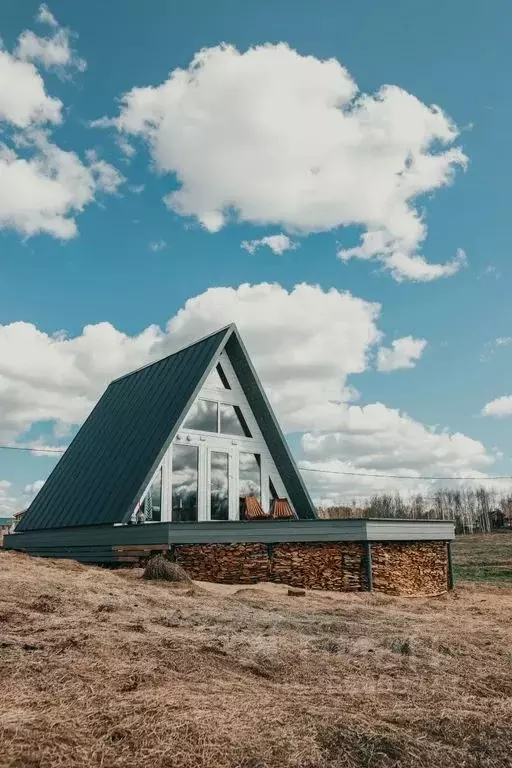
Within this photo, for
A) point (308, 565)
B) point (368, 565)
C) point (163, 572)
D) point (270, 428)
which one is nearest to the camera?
point (163, 572)

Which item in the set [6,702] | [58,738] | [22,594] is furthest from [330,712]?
[22,594]

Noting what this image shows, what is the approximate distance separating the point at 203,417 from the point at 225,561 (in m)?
5.60

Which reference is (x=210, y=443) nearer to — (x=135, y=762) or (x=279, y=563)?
(x=279, y=563)

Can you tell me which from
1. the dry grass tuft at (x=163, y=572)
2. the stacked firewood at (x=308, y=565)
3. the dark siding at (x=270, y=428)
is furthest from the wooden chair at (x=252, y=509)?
the dry grass tuft at (x=163, y=572)

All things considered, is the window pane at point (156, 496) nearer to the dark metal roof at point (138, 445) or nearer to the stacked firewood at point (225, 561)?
the dark metal roof at point (138, 445)

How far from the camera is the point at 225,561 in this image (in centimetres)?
1806

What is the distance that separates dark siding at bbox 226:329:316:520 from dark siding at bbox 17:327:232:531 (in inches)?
41.9

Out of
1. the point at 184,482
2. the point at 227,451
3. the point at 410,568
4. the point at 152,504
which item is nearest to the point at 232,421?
the point at 227,451

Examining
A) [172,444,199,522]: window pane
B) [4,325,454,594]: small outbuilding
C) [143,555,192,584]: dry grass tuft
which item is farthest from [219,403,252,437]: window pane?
[143,555,192,584]: dry grass tuft

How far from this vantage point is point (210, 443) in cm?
2192

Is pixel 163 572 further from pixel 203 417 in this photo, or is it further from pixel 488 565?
pixel 488 565

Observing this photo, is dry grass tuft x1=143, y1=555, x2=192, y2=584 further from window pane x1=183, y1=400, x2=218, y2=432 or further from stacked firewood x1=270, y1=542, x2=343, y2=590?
window pane x1=183, y1=400, x2=218, y2=432

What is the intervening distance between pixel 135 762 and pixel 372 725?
2006mm

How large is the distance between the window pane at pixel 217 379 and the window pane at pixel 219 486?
2381mm
